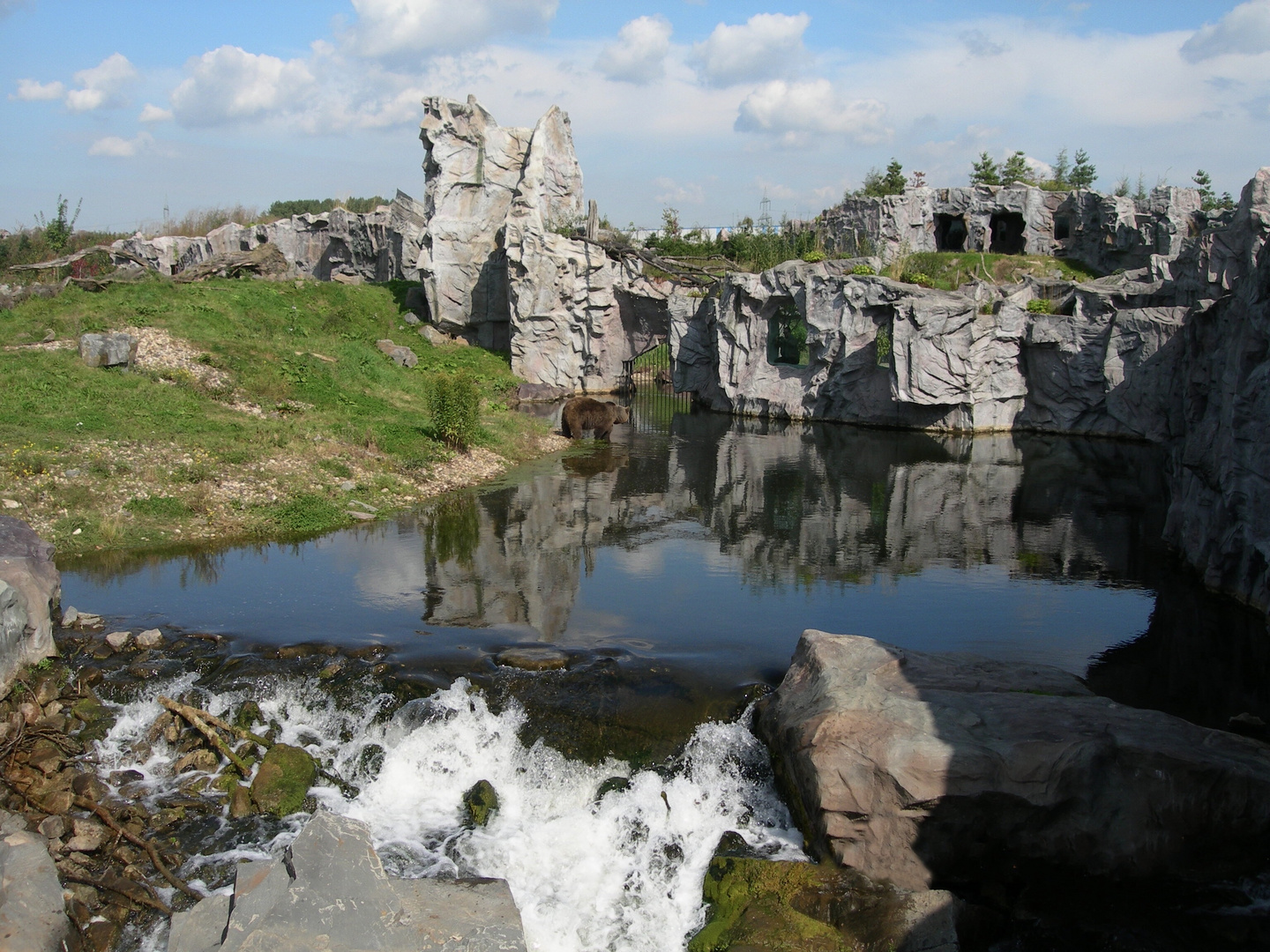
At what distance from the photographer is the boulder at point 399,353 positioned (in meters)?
33.6

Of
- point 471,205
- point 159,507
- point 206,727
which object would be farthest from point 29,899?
point 471,205

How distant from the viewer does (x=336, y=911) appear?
6.16 m

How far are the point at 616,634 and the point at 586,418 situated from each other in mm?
18437

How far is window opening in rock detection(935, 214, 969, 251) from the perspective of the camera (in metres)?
49.3

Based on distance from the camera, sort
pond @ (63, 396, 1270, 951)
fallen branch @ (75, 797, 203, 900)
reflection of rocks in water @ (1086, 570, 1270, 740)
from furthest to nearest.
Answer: reflection of rocks in water @ (1086, 570, 1270, 740) → pond @ (63, 396, 1270, 951) → fallen branch @ (75, 797, 203, 900)

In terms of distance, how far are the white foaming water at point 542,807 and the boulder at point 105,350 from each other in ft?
46.4

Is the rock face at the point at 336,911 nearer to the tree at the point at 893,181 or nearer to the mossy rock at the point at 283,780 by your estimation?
the mossy rock at the point at 283,780

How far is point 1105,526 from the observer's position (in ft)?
62.7

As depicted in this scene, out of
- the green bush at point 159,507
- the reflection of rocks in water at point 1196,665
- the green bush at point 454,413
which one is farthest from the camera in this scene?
the green bush at point 454,413

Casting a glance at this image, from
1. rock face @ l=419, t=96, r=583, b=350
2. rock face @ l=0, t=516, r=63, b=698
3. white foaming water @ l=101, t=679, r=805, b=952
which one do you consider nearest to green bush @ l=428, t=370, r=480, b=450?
rock face @ l=0, t=516, r=63, b=698

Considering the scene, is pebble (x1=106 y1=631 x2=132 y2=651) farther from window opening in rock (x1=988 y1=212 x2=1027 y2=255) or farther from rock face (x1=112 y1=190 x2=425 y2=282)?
window opening in rock (x1=988 y1=212 x2=1027 y2=255)

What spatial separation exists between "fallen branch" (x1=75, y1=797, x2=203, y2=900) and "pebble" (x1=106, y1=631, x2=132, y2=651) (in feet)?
10.4

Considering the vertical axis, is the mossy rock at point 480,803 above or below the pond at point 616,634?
below

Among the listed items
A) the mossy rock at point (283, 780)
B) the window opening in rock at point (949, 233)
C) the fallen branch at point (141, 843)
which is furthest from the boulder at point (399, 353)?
the window opening in rock at point (949, 233)
